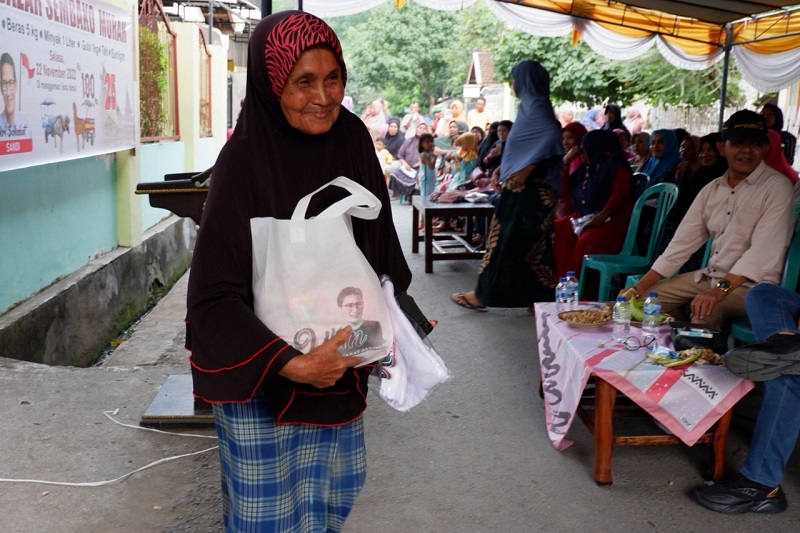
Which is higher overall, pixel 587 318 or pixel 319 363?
pixel 319 363

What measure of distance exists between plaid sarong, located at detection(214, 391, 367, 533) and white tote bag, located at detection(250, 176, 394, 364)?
243 mm

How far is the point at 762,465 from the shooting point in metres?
2.98

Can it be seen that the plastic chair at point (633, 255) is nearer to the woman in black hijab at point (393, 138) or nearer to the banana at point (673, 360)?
the banana at point (673, 360)

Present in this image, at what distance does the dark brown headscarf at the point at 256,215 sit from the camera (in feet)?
5.36

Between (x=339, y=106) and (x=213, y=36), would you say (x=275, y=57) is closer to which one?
(x=339, y=106)

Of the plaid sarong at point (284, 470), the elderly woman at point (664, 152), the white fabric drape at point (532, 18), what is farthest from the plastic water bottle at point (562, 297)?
the white fabric drape at point (532, 18)

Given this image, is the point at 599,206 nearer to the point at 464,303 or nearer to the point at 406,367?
the point at 464,303

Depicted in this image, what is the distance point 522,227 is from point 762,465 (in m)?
3.15

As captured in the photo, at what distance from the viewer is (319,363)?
1610 millimetres

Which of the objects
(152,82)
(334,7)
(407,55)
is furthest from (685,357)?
(407,55)

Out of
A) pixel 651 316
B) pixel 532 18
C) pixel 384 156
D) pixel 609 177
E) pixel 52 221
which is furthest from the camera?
pixel 384 156

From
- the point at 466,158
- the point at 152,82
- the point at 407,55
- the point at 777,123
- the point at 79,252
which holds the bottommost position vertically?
the point at 79,252

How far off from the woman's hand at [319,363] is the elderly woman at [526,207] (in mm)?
4228

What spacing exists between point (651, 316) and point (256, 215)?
2.46 m
